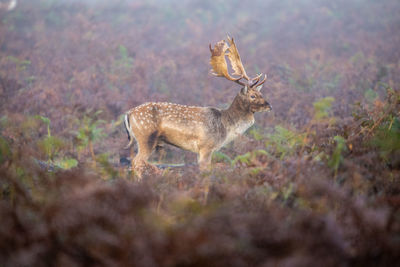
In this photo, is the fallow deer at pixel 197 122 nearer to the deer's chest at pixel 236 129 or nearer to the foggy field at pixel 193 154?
the deer's chest at pixel 236 129

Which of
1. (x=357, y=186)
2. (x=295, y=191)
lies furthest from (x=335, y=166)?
(x=295, y=191)

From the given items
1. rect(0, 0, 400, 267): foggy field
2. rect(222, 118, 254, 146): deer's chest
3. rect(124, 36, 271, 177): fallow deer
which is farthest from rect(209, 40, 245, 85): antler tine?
rect(0, 0, 400, 267): foggy field

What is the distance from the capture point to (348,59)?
13711 mm

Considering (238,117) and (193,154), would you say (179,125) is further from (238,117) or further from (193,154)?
(193,154)

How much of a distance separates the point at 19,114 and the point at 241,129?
233 inches

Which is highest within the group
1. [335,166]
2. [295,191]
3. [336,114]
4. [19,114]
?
[335,166]

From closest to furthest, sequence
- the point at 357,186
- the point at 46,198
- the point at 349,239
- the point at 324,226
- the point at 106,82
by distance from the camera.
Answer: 1. the point at 324,226
2. the point at 349,239
3. the point at 46,198
4. the point at 357,186
5. the point at 106,82

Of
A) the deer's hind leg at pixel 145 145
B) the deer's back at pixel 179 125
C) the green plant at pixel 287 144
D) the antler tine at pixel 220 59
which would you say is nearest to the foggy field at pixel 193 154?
the green plant at pixel 287 144

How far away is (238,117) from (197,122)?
3.10 ft

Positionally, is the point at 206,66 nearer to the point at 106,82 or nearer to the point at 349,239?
the point at 106,82

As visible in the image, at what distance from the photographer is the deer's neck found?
7.23m

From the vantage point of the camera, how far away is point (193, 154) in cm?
870

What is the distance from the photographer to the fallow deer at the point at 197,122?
6715mm

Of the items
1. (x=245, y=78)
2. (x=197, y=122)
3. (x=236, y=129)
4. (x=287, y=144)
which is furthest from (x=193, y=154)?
(x=287, y=144)
